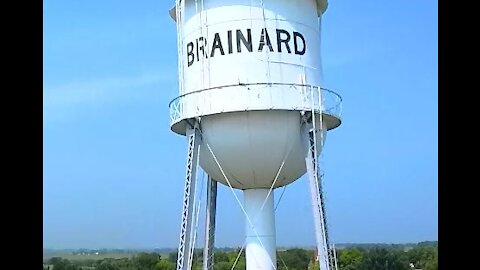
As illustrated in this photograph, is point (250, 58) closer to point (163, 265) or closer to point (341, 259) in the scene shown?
point (163, 265)

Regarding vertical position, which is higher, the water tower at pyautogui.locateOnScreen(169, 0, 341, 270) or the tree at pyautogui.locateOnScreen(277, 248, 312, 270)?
the water tower at pyautogui.locateOnScreen(169, 0, 341, 270)

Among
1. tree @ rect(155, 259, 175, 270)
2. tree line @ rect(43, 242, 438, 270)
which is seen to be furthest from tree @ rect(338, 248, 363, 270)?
tree @ rect(155, 259, 175, 270)

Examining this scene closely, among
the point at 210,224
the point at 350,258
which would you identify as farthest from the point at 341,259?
the point at 210,224

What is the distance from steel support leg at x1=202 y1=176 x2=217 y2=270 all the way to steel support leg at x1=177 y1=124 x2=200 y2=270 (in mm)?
1943

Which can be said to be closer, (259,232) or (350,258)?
(259,232)

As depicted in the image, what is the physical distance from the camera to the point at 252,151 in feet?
40.9

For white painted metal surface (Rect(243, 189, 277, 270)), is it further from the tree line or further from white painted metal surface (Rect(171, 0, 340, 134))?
the tree line

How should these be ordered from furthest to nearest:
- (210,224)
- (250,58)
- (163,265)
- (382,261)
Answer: (382,261) < (163,265) < (210,224) < (250,58)

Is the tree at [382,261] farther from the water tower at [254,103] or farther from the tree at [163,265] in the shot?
the water tower at [254,103]

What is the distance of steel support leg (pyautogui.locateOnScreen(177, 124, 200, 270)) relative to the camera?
12453 millimetres

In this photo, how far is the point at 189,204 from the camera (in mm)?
12617

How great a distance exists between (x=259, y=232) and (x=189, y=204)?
193 centimetres
